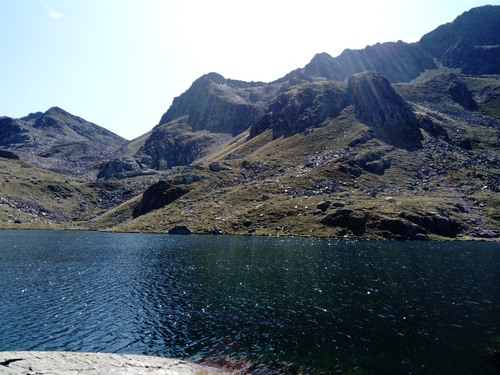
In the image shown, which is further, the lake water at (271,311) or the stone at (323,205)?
the stone at (323,205)

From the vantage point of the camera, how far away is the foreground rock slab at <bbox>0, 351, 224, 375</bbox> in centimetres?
2664

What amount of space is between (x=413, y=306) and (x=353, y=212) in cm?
11889

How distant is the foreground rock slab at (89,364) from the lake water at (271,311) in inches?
145

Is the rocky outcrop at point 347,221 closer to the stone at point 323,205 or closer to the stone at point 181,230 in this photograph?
the stone at point 323,205

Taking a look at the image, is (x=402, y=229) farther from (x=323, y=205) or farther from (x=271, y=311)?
(x=271, y=311)

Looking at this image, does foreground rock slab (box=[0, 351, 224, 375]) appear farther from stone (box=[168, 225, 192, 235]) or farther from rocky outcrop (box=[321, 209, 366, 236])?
stone (box=[168, 225, 192, 235])

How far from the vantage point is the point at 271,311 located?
52.8 meters

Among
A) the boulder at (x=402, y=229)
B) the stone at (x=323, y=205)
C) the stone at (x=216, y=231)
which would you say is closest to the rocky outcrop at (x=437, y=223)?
the boulder at (x=402, y=229)

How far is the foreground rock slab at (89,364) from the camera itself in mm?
26641

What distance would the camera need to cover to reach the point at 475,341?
39.7 m

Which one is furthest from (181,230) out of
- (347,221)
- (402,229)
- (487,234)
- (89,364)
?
(89,364)

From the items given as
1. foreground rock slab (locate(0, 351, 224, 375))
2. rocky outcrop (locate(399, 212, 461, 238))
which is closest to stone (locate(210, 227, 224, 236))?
rocky outcrop (locate(399, 212, 461, 238))

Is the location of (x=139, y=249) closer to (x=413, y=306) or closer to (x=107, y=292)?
(x=107, y=292)

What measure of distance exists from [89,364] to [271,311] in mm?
29015
